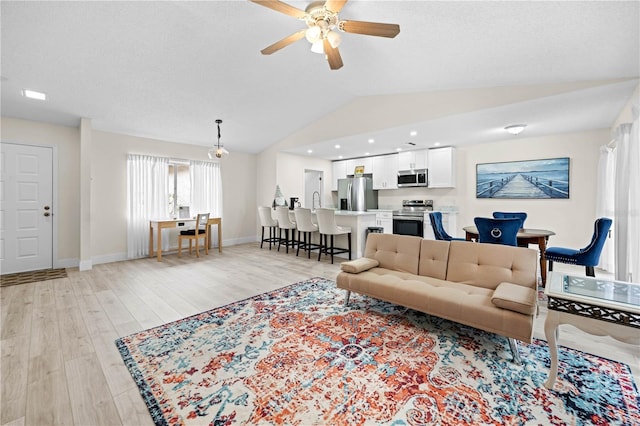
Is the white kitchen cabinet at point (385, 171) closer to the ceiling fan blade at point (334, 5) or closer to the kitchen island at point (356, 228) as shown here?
the kitchen island at point (356, 228)

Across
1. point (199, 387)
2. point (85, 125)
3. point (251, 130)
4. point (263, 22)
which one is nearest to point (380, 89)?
point (263, 22)

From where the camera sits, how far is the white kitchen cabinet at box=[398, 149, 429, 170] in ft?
20.8

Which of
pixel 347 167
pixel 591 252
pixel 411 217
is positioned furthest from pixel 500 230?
pixel 347 167

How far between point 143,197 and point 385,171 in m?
5.64

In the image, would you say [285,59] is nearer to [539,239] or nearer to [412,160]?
[412,160]

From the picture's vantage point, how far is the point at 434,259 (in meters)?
2.87

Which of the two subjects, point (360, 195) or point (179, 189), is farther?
point (360, 195)

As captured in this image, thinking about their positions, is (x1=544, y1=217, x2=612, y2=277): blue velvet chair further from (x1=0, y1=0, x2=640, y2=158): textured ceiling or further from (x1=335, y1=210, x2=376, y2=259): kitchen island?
(x1=335, y1=210, x2=376, y2=259): kitchen island

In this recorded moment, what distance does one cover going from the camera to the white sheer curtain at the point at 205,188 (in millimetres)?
6496

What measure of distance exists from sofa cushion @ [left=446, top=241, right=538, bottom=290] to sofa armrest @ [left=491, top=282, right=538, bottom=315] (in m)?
0.22

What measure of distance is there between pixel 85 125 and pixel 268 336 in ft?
16.2

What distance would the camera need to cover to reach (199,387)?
178cm

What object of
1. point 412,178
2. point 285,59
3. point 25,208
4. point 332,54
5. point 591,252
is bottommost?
point 591,252

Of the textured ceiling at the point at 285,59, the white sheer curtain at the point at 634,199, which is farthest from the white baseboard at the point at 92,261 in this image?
the white sheer curtain at the point at 634,199
